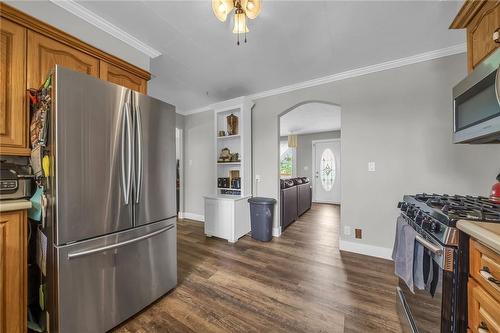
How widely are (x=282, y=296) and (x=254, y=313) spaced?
332 mm

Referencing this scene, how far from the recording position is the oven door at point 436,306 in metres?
0.88

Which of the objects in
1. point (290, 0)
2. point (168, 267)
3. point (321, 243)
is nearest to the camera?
point (290, 0)

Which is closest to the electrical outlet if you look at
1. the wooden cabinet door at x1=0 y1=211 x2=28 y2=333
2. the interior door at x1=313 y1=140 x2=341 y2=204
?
the wooden cabinet door at x1=0 y1=211 x2=28 y2=333

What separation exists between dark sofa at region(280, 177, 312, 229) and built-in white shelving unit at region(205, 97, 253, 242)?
0.67 meters

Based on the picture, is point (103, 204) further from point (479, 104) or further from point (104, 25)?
point (479, 104)

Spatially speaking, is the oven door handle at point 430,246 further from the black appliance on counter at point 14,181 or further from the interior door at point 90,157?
the black appliance on counter at point 14,181

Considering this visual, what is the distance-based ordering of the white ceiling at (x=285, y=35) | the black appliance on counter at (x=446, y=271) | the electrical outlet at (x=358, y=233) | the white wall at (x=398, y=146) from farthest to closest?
the electrical outlet at (x=358, y=233) < the white wall at (x=398, y=146) < the white ceiling at (x=285, y=35) < the black appliance on counter at (x=446, y=271)

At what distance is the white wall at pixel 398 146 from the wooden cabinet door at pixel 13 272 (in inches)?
125

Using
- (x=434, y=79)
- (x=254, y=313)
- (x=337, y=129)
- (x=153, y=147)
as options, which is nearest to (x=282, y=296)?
(x=254, y=313)

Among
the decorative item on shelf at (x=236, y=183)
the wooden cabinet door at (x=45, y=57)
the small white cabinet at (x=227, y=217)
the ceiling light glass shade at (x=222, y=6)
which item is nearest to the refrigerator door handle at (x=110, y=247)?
the wooden cabinet door at (x=45, y=57)

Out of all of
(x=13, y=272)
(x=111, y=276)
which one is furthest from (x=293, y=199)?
(x=13, y=272)

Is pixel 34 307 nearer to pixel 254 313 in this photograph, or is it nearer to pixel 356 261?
pixel 254 313

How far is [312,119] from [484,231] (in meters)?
4.85

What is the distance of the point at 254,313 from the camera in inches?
61.0
